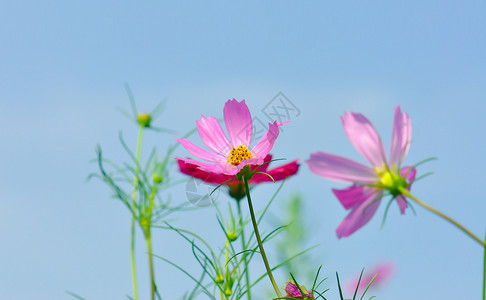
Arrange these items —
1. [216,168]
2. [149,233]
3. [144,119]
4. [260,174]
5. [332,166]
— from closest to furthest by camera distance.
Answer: [332,166]
[216,168]
[260,174]
[149,233]
[144,119]

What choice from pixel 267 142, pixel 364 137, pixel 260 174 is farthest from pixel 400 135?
pixel 260 174

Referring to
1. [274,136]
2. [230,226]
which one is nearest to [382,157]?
[274,136]

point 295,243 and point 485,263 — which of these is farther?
point 295,243

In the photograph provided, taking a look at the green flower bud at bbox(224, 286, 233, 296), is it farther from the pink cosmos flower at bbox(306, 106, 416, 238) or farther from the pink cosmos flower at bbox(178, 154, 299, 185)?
the pink cosmos flower at bbox(306, 106, 416, 238)

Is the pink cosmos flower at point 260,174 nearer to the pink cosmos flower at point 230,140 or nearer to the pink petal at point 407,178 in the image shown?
the pink cosmos flower at point 230,140

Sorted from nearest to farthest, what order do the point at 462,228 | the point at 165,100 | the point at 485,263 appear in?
the point at 462,228 < the point at 485,263 < the point at 165,100

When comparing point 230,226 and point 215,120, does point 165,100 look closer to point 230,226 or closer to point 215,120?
point 230,226

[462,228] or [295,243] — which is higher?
[295,243]

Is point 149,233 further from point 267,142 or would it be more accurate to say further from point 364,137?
point 364,137
